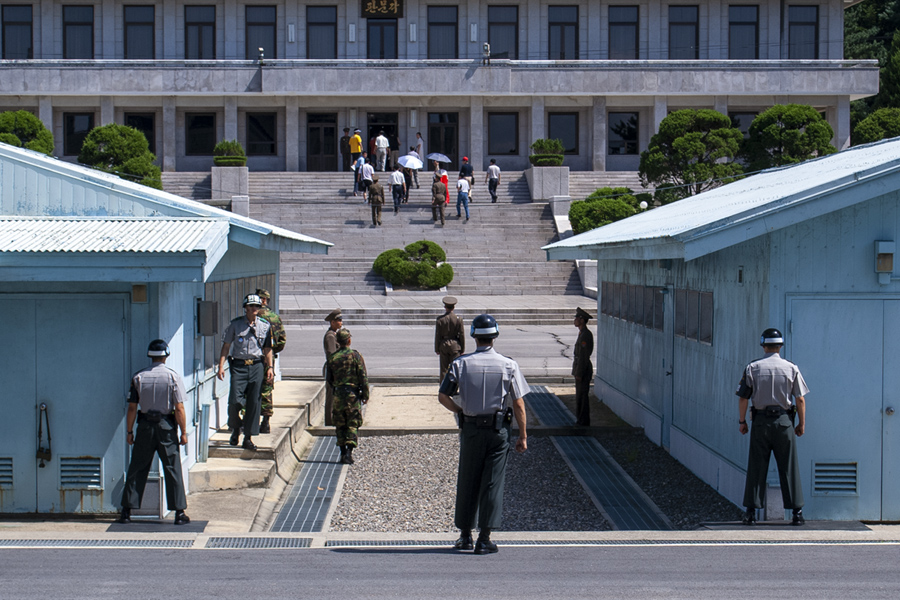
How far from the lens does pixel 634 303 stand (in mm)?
14367

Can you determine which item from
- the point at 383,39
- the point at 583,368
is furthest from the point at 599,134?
the point at 583,368

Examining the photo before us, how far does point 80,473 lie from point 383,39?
139ft

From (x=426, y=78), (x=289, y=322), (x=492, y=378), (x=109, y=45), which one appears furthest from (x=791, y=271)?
(x=109, y=45)

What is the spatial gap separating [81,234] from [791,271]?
255 inches

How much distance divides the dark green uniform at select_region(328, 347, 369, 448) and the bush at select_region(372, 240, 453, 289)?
19.3 m

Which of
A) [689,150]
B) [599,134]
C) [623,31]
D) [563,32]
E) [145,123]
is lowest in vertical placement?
[689,150]

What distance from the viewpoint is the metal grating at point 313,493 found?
9.62m

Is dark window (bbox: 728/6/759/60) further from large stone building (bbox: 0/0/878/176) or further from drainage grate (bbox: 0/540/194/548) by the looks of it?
drainage grate (bbox: 0/540/194/548)

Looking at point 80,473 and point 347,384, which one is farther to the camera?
point 347,384

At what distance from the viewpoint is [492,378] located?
7609mm

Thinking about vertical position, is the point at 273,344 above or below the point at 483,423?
above

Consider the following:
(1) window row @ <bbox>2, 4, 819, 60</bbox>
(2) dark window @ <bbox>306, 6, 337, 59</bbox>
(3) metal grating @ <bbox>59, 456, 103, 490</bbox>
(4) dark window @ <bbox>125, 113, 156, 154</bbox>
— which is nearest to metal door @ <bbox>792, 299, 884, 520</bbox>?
(3) metal grating @ <bbox>59, 456, 103, 490</bbox>

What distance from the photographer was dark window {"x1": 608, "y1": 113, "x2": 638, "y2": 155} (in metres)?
49.0

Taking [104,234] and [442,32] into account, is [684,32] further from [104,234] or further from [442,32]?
[104,234]
